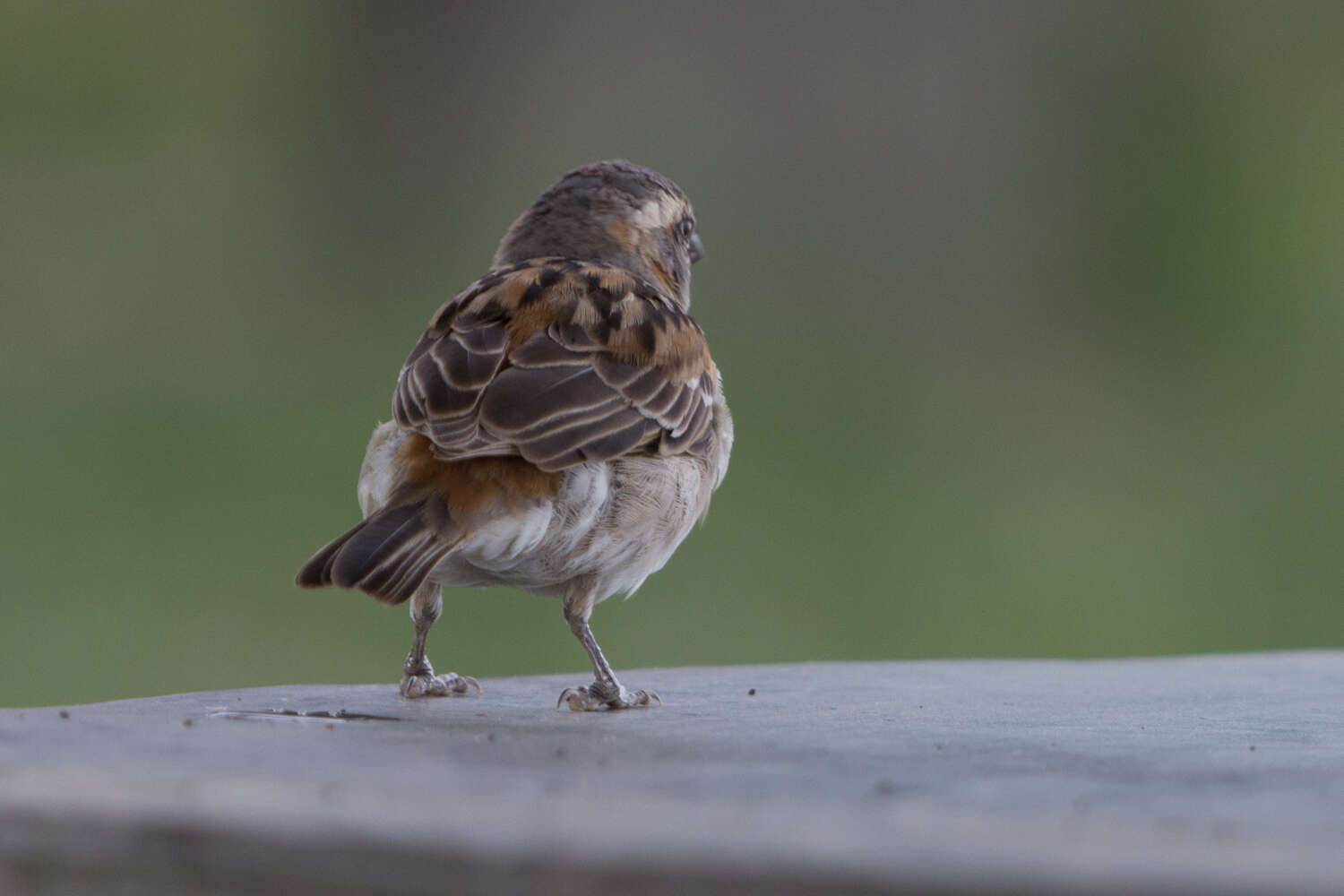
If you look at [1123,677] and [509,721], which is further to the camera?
[1123,677]

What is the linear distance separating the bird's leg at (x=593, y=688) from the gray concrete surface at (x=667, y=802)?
37 centimetres

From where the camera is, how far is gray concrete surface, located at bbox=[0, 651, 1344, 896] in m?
1.99

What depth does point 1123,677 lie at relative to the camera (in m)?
4.99

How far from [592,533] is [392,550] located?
730mm

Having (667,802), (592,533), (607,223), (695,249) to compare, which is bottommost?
(667,802)

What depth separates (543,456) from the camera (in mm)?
4301

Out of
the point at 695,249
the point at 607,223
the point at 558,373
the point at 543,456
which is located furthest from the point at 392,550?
the point at 695,249

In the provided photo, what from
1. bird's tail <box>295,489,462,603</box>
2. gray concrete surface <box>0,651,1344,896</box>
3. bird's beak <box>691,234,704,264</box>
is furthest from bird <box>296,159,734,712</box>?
bird's beak <box>691,234,704,264</box>

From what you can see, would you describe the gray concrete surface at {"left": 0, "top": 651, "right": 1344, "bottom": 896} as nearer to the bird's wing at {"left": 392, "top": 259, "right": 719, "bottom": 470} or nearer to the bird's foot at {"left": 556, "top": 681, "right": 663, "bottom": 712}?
the bird's foot at {"left": 556, "top": 681, "right": 663, "bottom": 712}

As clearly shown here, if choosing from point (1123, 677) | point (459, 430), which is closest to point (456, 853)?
point (459, 430)

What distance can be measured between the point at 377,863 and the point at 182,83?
13.0 metres

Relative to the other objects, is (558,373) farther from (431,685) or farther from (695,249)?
(695,249)

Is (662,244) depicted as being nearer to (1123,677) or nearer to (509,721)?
(1123,677)

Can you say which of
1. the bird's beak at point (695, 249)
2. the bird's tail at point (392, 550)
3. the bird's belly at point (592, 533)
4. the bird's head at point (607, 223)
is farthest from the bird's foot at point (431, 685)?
the bird's beak at point (695, 249)
